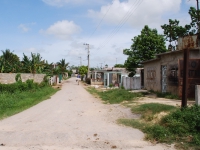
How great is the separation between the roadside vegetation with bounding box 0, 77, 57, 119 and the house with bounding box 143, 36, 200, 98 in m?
9.97

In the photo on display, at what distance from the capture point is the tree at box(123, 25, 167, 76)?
33000 mm

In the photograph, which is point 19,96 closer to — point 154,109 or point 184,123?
point 154,109

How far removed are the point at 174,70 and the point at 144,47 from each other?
15718 mm

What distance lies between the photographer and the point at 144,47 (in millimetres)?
32969

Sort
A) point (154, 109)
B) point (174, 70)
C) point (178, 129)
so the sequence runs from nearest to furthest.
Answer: point (178, 129) → point (154, 109) → point (174, 70)

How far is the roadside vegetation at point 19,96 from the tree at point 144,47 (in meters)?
13.1

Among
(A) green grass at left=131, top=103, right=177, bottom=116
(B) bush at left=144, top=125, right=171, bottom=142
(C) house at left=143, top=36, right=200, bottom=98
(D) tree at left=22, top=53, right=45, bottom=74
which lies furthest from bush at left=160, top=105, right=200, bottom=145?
(D) tree at left=22, top=53, right=45, bottom=74

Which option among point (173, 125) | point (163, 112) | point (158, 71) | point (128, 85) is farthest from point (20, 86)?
point (173, 125)

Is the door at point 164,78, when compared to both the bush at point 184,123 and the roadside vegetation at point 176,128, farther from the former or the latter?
the bush at point 184,123

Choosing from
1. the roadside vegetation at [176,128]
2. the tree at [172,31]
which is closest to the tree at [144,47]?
the tree at [172,31]

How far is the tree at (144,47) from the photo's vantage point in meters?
33.0

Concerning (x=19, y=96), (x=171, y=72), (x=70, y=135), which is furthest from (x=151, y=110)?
(x=19, y=96)

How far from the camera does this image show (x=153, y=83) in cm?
2264

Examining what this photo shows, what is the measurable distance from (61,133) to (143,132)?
2.69m
